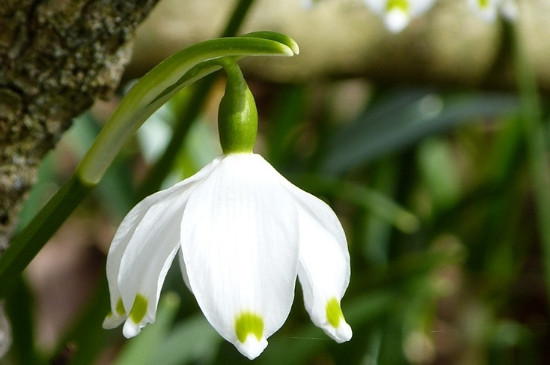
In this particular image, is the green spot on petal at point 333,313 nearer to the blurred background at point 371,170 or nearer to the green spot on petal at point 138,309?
the green spot on petal at point 138,309

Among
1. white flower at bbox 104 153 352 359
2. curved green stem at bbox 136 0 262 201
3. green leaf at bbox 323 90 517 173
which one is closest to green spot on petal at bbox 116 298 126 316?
white flower at bbox 104 153 352 359

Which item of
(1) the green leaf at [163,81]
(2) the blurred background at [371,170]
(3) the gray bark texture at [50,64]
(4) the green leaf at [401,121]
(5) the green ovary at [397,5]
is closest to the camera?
(1) the green leaf at [163,81]

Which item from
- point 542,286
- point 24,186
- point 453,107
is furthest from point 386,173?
point 24,186

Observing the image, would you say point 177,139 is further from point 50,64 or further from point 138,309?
point 138,309

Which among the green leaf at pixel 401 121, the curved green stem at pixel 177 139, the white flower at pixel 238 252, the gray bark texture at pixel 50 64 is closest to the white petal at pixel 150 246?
the white flower at pixel 238 252

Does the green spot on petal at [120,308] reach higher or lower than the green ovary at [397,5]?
lower

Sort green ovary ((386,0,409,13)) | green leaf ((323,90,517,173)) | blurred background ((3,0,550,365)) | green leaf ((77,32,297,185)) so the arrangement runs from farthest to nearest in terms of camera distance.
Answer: green leaf ((323,90,517,173)) < blurred background ((3,0,550,365)) < green ovary ((386,0,409,13)) < green leaf ((77,32,297,185))

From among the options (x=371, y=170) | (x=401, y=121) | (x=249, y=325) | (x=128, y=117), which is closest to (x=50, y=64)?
(x=128, y=117)

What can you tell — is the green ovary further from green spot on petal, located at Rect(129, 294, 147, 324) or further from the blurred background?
green spot on petal, located at Rect(129, 294, 147, 324)
